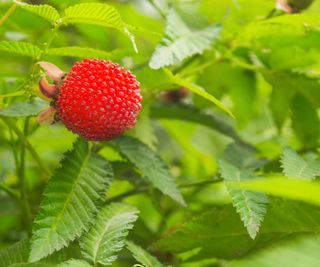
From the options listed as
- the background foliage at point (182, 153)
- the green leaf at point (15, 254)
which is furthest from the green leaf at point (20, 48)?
the green leaf at point (15, 254)

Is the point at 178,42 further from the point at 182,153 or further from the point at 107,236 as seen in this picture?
the point at 182,153

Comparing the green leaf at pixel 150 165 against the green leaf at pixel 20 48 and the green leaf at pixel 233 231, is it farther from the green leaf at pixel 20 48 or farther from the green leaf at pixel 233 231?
the green leaf at pixel 20 48

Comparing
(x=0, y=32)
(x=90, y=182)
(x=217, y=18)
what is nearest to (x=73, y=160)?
(x=90, y=182)

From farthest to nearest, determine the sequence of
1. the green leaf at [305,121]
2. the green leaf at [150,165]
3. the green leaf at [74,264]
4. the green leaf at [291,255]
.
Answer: the green leaf at [305,121], the green leaf at [150,165], the green leaf at [74,264], the green leaf at [291,255]

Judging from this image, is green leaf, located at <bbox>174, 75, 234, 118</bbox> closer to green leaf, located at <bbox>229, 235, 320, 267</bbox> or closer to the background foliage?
the background foliage

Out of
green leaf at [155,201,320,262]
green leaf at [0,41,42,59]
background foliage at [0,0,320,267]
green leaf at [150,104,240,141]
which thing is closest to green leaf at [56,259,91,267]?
background foliage at [0,0,320,267]

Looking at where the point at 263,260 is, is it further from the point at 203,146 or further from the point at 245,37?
the point at 203,146

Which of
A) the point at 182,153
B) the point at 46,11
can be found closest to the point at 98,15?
the point at 46,11
